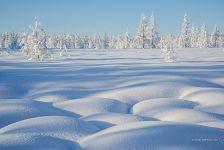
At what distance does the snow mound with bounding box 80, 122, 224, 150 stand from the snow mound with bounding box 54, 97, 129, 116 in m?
2.00

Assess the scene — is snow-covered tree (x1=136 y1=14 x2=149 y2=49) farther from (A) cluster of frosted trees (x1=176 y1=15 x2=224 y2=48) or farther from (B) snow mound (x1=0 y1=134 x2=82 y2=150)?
(B) snow mound (x1=0 y1=134 x2=82 y2=150)

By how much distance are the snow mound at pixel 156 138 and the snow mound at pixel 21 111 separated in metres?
1.95

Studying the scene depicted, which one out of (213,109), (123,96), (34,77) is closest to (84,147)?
(213,109)

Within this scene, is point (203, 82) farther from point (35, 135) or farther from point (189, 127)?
point (35, 135)

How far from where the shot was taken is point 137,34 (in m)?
67.5

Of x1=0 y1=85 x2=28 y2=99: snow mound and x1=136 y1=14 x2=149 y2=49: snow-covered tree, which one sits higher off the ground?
x1=136 y1=14 x2=149 y2=49: snow-covered tree

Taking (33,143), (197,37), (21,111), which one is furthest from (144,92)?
(197,37)

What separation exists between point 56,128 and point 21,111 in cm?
172

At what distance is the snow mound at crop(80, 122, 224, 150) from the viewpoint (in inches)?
172

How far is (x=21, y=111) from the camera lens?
6.75m

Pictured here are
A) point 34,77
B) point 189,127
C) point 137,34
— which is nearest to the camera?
point 189,127

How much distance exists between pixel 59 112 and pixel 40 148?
268 cm

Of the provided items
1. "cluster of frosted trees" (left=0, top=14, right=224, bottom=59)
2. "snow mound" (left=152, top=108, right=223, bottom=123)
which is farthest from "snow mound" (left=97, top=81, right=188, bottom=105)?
"cluster of frosted trees" (left=0, top=14, right=224, bottom=59)

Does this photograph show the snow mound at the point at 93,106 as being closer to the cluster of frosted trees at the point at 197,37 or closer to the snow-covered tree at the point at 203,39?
the cluster of frosted trees at the point at 197,37
